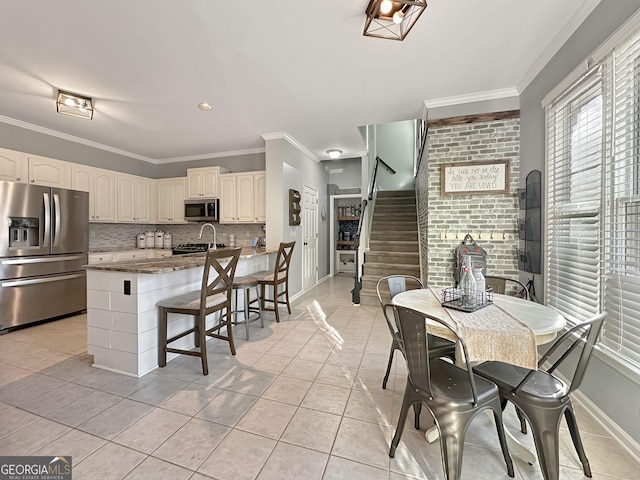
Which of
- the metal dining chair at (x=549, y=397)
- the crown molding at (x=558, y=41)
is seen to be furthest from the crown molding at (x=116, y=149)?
the metal dining chair at (x=549, y=397)

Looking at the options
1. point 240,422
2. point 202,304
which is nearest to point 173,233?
point 202,304

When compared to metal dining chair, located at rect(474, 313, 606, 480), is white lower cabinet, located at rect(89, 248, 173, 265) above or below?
above

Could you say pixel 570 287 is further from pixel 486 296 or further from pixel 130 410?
pixel 130 410

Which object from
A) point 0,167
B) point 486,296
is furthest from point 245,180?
point 486,296

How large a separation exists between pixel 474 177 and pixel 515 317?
6.92 ft

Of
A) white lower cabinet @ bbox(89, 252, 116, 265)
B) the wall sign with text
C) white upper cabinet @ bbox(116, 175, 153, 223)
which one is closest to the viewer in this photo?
the wall sign with text

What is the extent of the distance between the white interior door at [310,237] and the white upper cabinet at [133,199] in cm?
307

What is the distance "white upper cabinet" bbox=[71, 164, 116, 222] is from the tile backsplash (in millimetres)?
392

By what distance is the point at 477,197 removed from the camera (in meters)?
3.22

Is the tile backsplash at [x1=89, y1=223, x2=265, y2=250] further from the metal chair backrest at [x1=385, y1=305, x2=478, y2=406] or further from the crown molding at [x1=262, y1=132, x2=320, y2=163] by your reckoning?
the metal chair backrest at [x1=385, y1=305, x2=478, y2=406]

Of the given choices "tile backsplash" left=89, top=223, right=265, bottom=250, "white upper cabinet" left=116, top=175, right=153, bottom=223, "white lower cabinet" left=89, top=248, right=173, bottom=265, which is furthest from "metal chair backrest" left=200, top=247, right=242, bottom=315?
"white upper cabinet" left=116, top=175, right=153, bottom=223

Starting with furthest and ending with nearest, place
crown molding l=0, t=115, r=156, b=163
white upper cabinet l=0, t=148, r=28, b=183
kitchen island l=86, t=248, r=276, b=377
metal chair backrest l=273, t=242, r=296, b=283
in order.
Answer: crown molding l=0, t=115, r=156, b=163
metal chair backrest l=273, t=242, r=296, b=283
white upper cabinet l=0, t=148, r=28, b=183
kitchen island l=86, t=248, r=276, b=377

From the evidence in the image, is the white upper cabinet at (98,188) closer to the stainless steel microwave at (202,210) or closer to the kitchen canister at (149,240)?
the kitchen canister at (149,240)

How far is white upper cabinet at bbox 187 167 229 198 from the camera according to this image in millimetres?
5066
